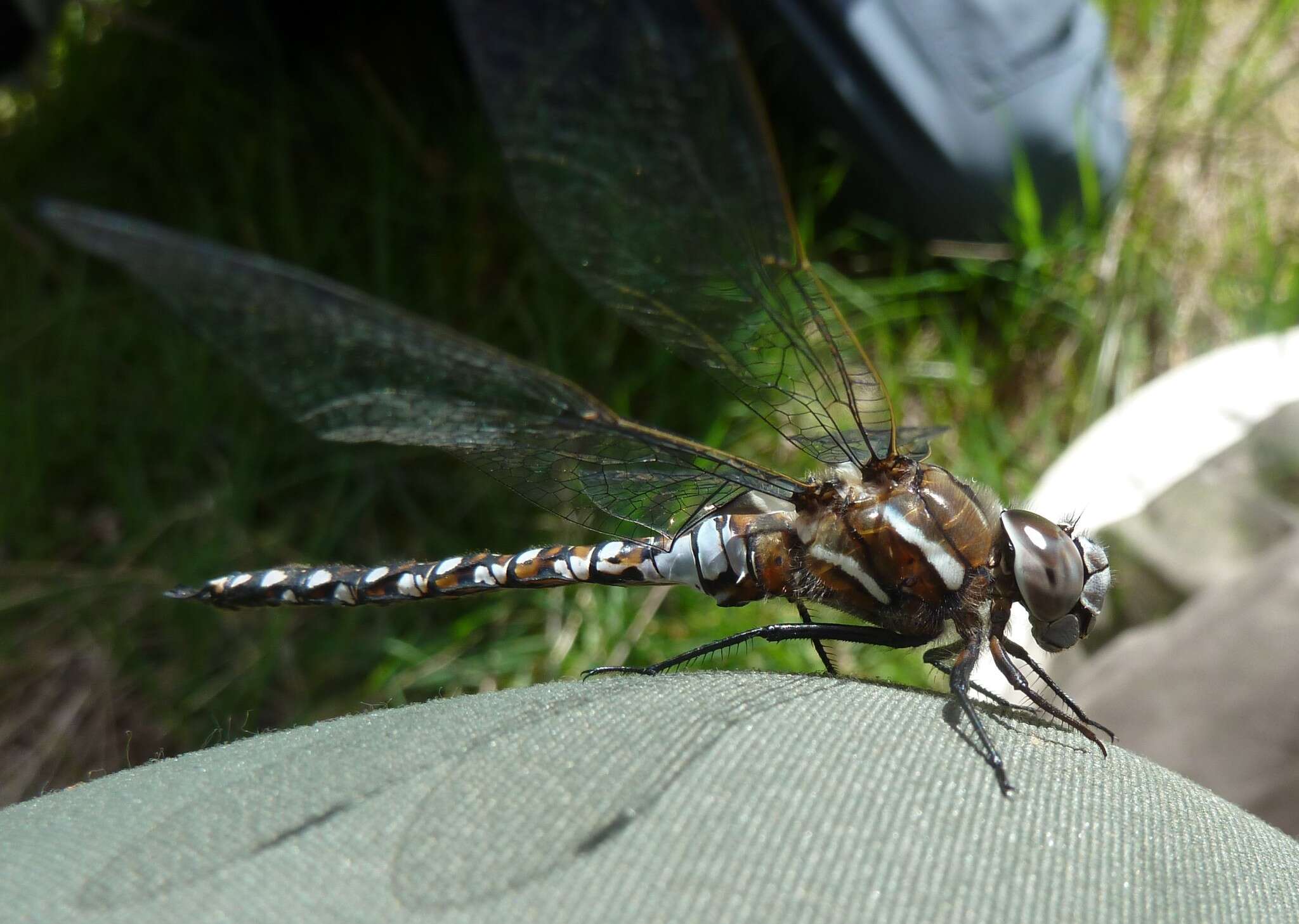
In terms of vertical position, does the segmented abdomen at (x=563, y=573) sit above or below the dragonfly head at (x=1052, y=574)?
above

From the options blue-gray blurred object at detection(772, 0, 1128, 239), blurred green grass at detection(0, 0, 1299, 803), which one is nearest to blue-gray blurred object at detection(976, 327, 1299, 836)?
blurred green grass at detection(0, 0, 1299, 803)

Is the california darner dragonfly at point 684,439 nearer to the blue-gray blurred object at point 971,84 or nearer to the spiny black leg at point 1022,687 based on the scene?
the spiny black leg at point 1022,687

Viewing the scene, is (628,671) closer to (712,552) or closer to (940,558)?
(712,552)

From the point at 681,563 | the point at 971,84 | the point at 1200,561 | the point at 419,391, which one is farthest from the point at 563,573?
the point at 971,84

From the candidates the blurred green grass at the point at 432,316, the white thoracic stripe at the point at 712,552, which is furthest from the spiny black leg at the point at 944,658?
the blurred green grass at the point at 432,316

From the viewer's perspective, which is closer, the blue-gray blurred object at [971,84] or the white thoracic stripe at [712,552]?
the white thoracic stripe at [712,552]

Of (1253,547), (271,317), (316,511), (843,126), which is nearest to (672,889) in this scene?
(271,317)
